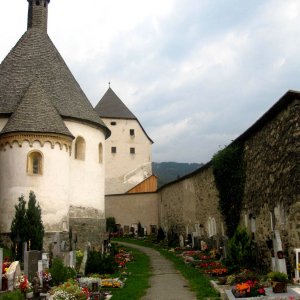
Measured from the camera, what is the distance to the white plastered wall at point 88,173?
2491 cm

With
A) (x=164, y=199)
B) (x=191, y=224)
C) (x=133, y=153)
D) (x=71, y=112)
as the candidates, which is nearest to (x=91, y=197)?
(x=71, y=112)

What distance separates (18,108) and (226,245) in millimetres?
12833

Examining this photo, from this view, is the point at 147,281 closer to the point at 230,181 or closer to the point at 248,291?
the point at 248,291

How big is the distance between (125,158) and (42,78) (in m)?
33.1

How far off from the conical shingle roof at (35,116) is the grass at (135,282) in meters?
7.83

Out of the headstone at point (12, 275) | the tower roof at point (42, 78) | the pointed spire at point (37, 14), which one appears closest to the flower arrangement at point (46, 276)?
the headstone at point (12, 275)

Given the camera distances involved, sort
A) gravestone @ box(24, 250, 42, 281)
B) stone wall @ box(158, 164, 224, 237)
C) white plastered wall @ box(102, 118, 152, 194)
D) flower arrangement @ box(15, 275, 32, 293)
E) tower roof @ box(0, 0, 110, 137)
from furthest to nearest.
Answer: white plastered wall @ box(102, 118, 152, 194), stone wall @ box(158, 164, 224, 237), tower roof @ box(0, 0, 110, 137), gravestone @ box(24, 250, 42, 281), flower arrangement @ box(15, 275, 32, 293)

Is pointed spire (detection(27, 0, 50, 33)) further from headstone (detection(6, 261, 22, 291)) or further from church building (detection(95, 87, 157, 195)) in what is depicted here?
church building (detection(95, 87, 157, 195))

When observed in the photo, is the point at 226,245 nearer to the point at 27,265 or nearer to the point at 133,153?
the point at 27,265

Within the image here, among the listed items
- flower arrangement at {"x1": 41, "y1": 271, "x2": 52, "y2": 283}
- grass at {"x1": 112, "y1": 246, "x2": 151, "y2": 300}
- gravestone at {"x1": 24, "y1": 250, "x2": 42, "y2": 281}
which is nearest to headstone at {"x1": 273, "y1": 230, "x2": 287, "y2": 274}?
grass at {"x1": 112, "y1": 246, "x2": 151, "y2": 300}

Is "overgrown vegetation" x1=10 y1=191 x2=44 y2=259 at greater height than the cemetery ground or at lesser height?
greater

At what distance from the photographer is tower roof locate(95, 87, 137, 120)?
2299 inches

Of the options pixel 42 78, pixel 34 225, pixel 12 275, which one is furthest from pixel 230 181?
pixel 42 78

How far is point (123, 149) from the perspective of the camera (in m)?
58.6
